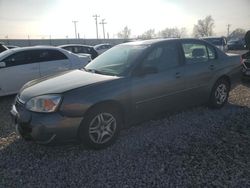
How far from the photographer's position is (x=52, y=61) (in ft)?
26.5

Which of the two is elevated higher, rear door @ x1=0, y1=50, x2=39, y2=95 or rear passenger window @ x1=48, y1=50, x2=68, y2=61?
rear passenger window @ x1=48, y1=50, x2=68, y2=61

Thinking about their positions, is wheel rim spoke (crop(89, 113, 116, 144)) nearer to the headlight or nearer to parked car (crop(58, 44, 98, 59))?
the headlight

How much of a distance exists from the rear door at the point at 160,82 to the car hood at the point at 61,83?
522mm

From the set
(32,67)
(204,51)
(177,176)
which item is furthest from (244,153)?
(32,67)

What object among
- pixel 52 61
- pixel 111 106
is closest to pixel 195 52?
pixel 111 106

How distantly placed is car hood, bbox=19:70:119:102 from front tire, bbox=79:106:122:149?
462 millimetres

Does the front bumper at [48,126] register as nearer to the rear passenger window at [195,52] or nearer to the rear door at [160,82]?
the rear door at [160,82]

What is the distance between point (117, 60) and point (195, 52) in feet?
5.59

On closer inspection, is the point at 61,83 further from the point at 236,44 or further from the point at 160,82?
the point at 236,44

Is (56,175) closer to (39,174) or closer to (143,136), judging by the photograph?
(39,174)

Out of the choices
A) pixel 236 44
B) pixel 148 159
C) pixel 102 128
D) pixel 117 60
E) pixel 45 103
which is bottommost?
pixel 148 159

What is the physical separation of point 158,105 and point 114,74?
0.96 meters

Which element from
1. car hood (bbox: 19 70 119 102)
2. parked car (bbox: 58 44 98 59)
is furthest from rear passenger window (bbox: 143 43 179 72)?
parked car (bbox: 58 44 98 59)

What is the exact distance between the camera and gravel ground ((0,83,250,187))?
326 cm
